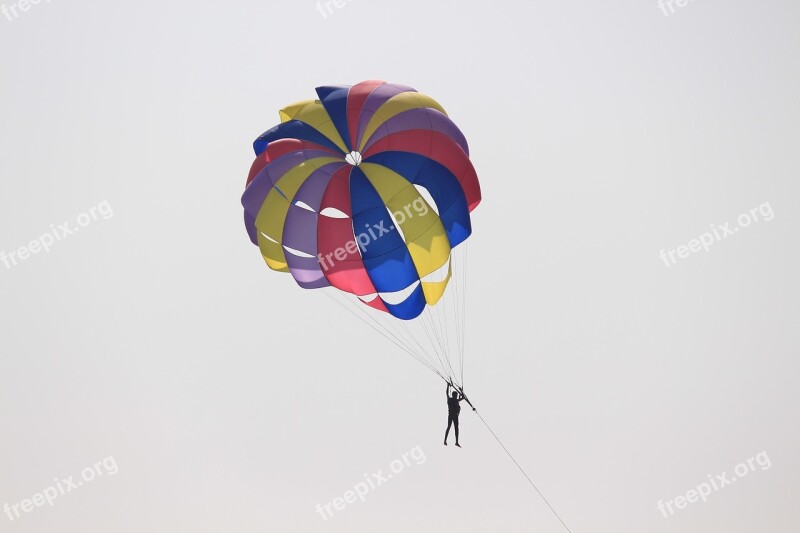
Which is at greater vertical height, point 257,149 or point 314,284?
point 257,149

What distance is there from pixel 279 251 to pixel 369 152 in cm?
336

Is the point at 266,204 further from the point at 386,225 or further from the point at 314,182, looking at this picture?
the point at 386,225

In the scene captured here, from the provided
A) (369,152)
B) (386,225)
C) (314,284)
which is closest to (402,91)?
(369,152)

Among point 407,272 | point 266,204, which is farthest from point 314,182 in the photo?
point 407,272

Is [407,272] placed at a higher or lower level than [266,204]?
lower

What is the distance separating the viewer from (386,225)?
2716cm

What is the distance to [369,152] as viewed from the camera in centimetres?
2780

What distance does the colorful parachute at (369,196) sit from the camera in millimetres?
27219

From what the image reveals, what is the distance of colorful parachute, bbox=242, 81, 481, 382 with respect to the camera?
27219 millimetres

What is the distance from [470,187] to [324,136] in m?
3.87

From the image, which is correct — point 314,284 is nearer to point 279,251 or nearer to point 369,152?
point 279,251

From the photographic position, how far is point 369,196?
89.0ft

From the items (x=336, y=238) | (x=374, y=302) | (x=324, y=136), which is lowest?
(x=374, y=302)

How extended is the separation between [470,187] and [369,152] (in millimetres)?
2661
